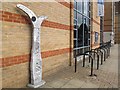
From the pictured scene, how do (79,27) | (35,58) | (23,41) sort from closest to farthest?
(23,41) → (35,58) → (79,27)

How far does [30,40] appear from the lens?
199 inches

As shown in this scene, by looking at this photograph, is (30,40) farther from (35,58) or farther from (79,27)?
(79,27)

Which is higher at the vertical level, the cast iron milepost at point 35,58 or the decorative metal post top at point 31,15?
the decorative metal post top at point 31,15

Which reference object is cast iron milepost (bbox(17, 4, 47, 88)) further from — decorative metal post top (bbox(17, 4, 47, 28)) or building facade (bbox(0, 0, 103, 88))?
building facade (bbox(0, 0, 103, 88))

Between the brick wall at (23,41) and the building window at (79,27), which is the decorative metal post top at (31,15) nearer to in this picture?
the brick wall at (23,41)

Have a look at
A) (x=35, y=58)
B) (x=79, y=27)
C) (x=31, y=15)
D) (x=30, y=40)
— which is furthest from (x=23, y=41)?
(x=79, y=27)

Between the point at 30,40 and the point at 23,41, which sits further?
the point at 30,40

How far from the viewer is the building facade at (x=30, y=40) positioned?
4273mm

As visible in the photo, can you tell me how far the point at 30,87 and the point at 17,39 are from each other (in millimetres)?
1346

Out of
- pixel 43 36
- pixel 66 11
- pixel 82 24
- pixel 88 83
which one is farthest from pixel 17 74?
pixel 82 24

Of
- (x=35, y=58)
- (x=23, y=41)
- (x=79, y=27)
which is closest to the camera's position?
(x=23, y=41)

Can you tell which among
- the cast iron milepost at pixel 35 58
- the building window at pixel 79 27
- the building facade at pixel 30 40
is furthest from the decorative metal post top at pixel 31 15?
the building window at pixel 79 27

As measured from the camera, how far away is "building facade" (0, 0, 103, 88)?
427 centimetres

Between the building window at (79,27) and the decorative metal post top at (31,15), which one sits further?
the building window at (79,27)
